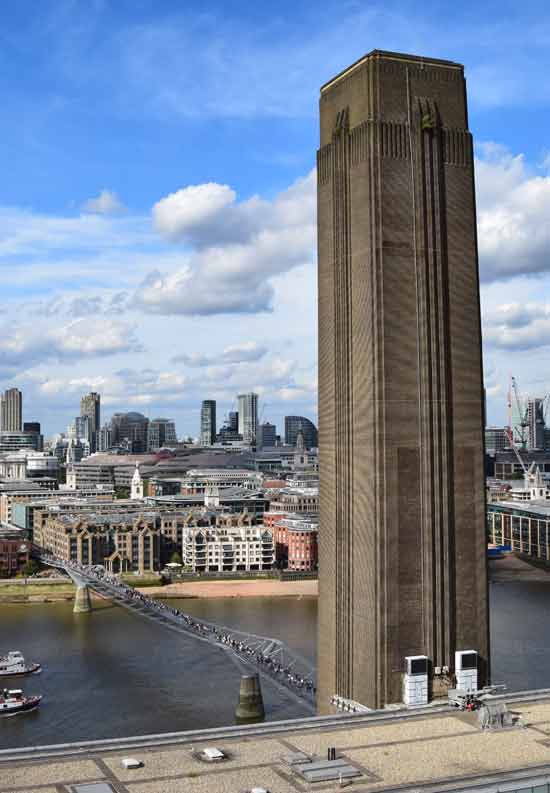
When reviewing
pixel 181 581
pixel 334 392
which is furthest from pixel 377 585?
pixel 181 581

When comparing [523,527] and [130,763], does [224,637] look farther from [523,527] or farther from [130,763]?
[523,527]

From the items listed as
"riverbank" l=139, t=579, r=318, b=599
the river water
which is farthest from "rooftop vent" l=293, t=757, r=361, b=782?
"riverbank" l=139, t=579, r=318, b=599

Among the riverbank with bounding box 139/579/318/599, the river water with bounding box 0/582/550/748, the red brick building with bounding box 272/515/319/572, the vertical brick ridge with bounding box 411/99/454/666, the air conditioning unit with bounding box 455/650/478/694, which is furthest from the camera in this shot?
the red brick building with bounding box 272/515/319/572

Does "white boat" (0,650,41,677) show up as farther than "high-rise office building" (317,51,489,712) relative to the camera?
Yes

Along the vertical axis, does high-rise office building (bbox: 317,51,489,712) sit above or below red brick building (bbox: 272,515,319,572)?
above

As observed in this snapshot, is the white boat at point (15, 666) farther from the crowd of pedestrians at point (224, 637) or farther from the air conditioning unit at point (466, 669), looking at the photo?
the air conditioning unit at point (466, 669)

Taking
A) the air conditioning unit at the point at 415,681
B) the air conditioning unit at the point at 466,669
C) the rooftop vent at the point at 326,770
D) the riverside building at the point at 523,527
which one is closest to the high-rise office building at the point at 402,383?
the air conditioning unit at the point at 466,669

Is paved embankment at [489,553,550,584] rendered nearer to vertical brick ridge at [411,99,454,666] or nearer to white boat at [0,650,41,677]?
white boat at [0,650,41,677]
